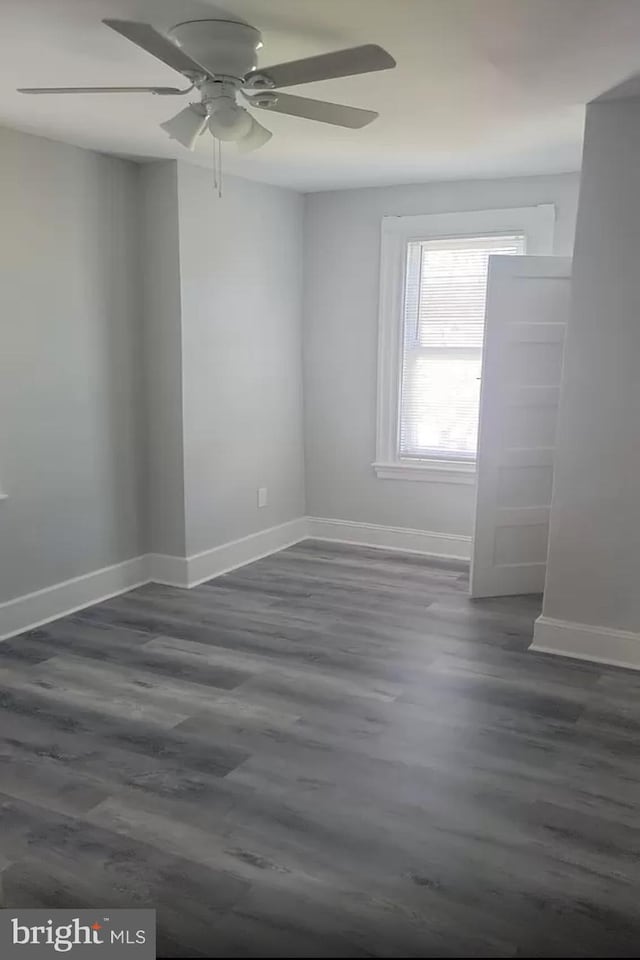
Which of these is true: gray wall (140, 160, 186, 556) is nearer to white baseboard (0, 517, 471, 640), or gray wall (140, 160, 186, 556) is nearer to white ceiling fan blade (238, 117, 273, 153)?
white baseboard (0, 517, 471, 640)

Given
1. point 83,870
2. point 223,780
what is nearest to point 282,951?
point 83,870

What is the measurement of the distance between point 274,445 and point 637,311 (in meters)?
2.64

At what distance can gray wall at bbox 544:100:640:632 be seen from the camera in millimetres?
3158

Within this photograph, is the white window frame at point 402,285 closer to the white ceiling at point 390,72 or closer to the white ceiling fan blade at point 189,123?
the white ceiling at point 390,72

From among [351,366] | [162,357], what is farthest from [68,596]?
[351,366]

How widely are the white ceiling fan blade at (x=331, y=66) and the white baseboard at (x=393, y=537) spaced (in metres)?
3.41

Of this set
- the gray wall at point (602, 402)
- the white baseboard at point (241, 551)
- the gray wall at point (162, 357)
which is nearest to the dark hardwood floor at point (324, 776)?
the gray wall at point (602, 402)

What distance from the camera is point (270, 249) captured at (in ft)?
16.4

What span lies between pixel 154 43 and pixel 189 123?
555 mm

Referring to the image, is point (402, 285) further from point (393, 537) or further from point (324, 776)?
point (324, 776)

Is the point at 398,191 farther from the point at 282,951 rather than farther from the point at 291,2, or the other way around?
the point at 282,951

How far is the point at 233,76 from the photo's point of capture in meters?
2.41

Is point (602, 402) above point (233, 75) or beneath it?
beneath

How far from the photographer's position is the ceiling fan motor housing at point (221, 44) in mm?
2299
